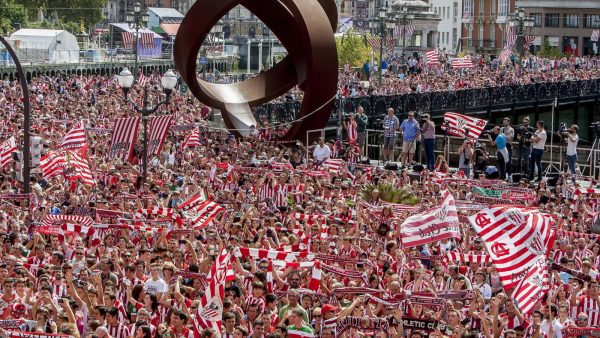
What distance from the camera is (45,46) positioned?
4048 inches

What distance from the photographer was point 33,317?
19062 millimetres

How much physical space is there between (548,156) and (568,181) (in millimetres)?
13008

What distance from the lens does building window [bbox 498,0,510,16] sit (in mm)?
127312

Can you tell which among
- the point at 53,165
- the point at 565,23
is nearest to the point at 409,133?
the point at 53,165

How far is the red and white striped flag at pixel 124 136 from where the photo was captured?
3363cm

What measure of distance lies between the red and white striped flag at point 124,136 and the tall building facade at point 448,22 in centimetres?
10080

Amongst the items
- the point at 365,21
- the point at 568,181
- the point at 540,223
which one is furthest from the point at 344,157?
the point at 365,21

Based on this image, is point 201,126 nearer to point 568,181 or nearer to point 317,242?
point 568,181

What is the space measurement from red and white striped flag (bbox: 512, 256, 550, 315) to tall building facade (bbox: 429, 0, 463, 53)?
115 metres

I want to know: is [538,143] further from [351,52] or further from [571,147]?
[351,52]

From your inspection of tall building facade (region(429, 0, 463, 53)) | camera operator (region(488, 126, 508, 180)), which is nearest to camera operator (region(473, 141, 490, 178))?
camera operator (region(488, 126, 508, 180))

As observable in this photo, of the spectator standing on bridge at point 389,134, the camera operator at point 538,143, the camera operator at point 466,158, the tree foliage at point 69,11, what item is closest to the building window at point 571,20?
the tree foliage at point 69,11

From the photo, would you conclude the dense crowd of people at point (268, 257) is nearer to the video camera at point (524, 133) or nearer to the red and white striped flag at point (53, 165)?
the red and white striped flag at point (53, 165)

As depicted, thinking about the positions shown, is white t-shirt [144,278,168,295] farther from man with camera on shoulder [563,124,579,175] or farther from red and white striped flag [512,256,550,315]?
man with camera on shoulder [563,124,579,175]
